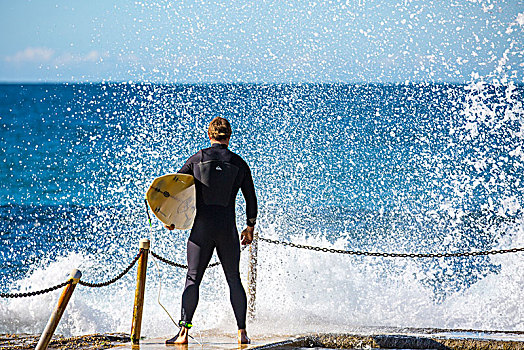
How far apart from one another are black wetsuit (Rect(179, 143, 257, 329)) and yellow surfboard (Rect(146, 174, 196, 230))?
11 centimetres

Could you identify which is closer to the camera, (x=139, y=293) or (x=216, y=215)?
(x=216, y=215)

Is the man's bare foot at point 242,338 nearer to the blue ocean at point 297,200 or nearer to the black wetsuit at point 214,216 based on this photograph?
the black wetsuit at point 214,216

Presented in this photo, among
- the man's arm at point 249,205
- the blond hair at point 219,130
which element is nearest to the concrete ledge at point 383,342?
the man's arm at point 249,205

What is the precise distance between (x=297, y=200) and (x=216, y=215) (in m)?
21.2

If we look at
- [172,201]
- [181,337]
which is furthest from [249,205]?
[181,337]

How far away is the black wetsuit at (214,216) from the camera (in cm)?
611

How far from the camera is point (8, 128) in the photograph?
Answer: 4791cm

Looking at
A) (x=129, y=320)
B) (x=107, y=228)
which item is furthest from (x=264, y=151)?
(x=129, y=320)

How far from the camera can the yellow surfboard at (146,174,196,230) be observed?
243 inches

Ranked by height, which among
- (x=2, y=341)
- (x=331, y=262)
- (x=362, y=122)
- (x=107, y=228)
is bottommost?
(x=2, y=341)

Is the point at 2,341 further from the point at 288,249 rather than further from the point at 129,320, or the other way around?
the point at 288,249

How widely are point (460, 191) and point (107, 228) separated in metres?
14.4

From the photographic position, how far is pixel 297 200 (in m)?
27.2

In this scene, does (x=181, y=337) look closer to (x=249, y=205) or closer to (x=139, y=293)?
(x=139, y=293)
